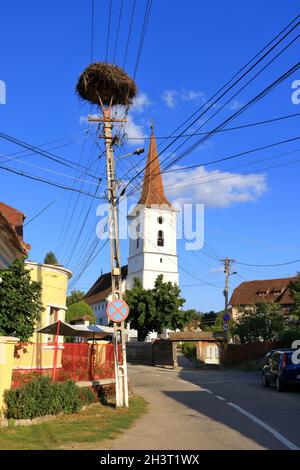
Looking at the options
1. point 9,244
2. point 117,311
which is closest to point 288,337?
point 9,244

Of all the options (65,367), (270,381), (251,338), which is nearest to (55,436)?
(65,367)

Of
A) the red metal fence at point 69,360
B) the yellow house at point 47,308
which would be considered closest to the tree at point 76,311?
the yellow house at point 47,308

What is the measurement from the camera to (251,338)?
147 ft

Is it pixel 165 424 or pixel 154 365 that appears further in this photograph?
pixel 154 365

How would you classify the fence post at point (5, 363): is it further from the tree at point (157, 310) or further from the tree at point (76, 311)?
the tree at point (157, 310)

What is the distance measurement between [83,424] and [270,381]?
12530 millimetres

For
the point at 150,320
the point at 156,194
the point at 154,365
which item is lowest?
the point at 154,365

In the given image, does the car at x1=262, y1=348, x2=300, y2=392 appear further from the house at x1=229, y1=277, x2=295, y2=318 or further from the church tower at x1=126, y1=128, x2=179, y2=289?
the house at x1=229, y1=277, x2=295, y2=318

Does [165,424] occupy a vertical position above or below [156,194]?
below

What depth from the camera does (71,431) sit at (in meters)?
10.0

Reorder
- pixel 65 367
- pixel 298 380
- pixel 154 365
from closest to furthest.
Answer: pixel 65 367
pixel 298 380
pixel 154 365

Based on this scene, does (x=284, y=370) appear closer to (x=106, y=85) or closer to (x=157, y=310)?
(x=106, y=85)

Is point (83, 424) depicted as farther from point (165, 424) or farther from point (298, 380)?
point (298, 380)

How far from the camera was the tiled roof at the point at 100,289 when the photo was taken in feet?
320
